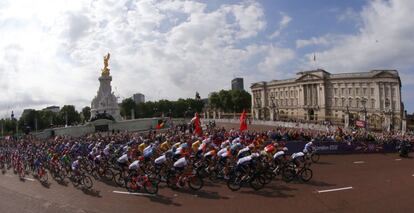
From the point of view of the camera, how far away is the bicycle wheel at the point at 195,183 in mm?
15719

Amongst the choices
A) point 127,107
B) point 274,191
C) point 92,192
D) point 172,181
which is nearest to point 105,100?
point 127,107

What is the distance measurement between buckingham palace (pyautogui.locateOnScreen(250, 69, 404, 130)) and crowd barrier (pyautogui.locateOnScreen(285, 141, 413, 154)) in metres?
50.7

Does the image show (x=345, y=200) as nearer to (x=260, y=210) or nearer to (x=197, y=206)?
(x=260, y=210)

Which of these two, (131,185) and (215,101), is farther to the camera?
(215,101)

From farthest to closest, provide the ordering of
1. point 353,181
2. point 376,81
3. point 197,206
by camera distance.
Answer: point 376,81, point 353,181, point 197,206

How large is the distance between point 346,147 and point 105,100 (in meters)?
60.5

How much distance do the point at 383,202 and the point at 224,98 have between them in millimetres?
117408

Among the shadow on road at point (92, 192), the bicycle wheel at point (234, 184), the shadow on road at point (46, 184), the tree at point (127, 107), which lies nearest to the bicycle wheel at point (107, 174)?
the shadow on road at point (92, 192)

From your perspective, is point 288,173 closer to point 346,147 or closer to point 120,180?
point 120,180

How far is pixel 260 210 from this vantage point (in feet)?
41.0

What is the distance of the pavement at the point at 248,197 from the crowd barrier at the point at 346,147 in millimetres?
7168

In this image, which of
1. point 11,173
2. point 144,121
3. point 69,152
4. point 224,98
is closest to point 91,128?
point 144,121

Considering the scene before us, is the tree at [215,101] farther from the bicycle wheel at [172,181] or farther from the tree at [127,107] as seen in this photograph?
the bicycle wheel at [172,181]

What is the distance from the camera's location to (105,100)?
7762 centimetres
